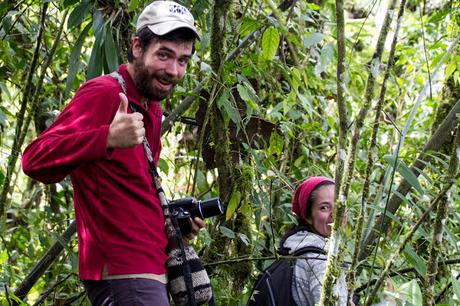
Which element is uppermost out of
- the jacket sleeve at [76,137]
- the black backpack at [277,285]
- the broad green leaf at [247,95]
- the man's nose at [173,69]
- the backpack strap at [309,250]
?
the man's nose at [173,69]

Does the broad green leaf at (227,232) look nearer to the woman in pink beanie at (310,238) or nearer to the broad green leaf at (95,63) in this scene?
the woman in pink beanie at (310,238)

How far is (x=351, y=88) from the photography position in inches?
186

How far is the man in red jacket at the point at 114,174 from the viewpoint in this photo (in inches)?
83.3

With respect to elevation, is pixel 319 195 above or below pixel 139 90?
below

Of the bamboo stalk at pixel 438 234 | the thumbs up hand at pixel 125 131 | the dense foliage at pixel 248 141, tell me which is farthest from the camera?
the dense foliage at pixel 248 141

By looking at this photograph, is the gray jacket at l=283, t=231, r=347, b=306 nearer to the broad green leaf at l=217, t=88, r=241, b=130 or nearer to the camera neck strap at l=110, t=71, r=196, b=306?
the broad green leaf at l=217, t=88, r=241, b=130

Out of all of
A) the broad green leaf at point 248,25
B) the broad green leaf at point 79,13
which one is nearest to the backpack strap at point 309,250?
the broad green leaf at point 248,25

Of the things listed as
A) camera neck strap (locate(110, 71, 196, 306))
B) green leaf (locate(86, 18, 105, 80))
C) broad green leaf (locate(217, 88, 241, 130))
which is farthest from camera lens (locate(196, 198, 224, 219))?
green leaf (locate(86, 18, 105, 80))

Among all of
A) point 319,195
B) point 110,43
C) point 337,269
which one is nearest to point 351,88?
point 319,195

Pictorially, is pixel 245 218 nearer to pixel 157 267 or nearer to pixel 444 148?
pixel 157 267

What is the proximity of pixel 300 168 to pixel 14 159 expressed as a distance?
65.6 inches

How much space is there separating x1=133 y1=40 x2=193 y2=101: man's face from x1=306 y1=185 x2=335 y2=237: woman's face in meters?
1.23

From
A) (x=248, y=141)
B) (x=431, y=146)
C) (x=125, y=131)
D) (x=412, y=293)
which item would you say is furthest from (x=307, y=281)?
(x=125, y=131)

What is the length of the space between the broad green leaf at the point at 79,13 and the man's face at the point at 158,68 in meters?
0.72
